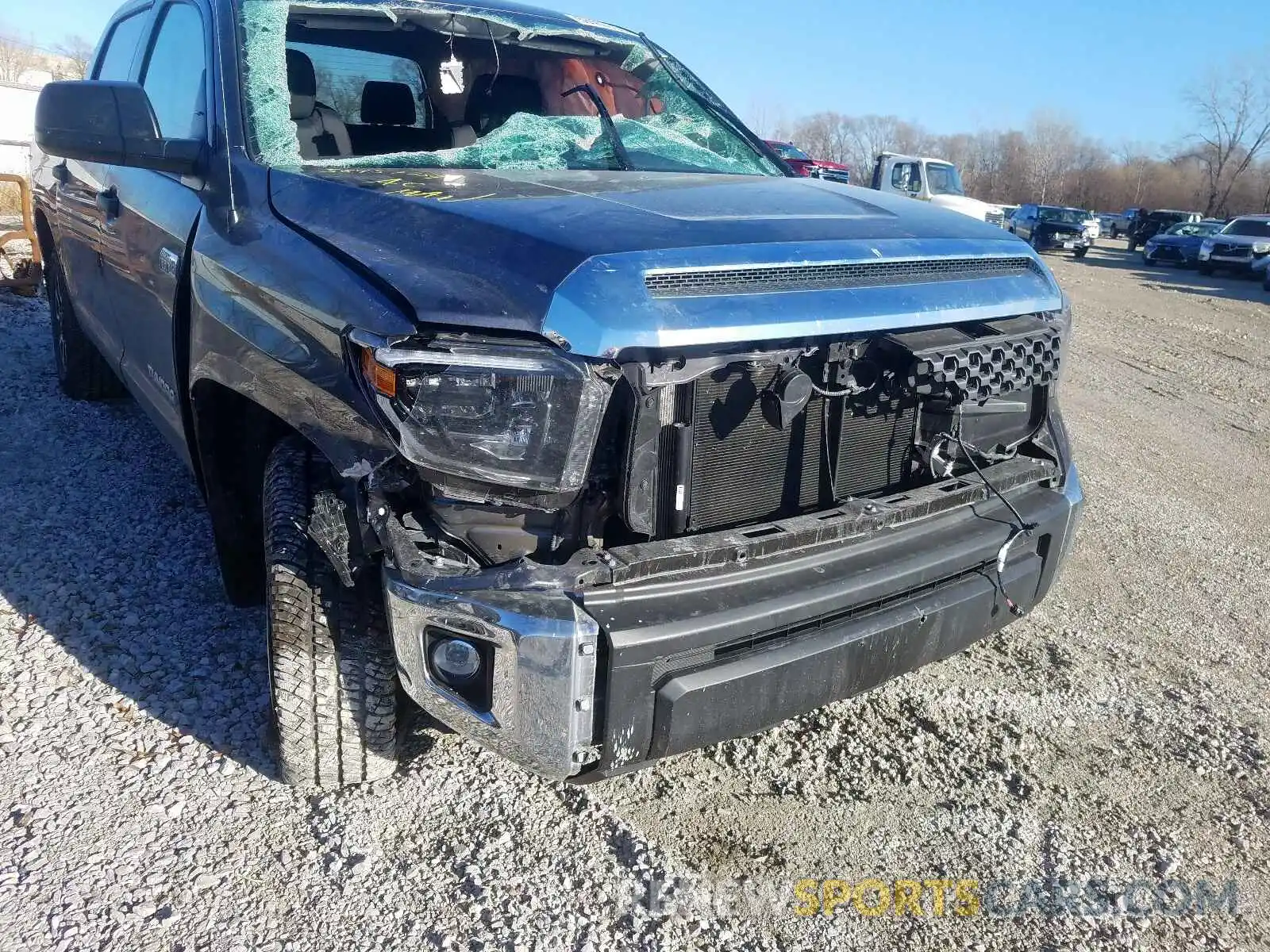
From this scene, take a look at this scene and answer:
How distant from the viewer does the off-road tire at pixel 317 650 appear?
7.04 feet

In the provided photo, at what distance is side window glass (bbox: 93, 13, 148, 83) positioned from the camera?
12.3ft

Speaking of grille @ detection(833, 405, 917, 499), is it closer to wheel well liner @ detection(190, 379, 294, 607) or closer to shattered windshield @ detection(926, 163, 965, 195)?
wheel well liner @ detection(190, 379, 294, 607)

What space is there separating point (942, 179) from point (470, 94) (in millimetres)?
18773

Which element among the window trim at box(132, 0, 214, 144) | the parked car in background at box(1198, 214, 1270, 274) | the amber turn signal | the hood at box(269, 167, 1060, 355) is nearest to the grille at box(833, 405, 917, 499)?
the hood at box(269, 167, 1060, 355)

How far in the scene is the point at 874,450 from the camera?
2439 millimetres

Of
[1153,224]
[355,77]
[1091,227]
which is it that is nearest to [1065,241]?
[1091,227]

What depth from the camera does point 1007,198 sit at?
7025 centimetres

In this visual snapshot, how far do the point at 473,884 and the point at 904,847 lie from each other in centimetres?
102

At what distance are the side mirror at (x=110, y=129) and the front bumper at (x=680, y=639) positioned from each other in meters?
1.56

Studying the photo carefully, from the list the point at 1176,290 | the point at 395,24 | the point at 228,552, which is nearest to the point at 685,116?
the point at 395,24

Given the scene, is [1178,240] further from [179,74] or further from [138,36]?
[179,74]

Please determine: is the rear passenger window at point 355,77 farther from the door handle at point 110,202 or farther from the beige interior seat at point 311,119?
Answer: the door handle at point 110,202

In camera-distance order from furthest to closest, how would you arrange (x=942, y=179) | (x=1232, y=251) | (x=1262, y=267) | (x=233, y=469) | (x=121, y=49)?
(x=1232, y=251), (x=1262, y=267), (x=942, y=179), (x=121, y=49), (x=233, y=469)

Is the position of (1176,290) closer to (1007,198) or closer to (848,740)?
(848,740)
